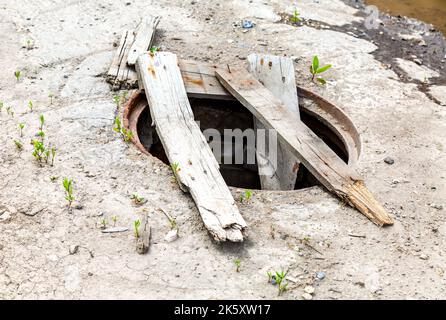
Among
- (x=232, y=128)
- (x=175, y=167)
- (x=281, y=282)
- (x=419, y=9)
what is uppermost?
(x=175, y=167)

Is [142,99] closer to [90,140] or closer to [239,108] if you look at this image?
[90,140]

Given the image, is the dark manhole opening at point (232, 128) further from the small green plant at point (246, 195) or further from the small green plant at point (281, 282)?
the small green plant at point (281, 282)

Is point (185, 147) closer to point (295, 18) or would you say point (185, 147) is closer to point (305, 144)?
point (305, 144)

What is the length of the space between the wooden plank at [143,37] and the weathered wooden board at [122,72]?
6cm

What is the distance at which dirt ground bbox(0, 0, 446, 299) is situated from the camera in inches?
95.9

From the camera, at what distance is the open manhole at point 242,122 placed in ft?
11.9

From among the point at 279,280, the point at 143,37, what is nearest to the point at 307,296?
the point at 279,280

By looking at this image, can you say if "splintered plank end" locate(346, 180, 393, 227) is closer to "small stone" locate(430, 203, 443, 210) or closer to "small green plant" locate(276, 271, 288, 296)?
"small stone" locate(430, 203, 443, 210)

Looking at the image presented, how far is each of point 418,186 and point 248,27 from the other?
244cm

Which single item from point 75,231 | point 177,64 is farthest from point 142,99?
point 75,231

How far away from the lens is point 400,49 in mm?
4781

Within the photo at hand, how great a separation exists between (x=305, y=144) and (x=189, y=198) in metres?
0.88

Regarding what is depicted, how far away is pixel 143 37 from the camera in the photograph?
4379 millimetres
